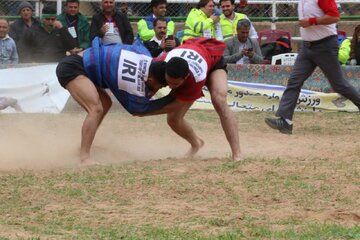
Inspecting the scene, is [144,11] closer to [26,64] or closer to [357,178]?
[26,64]

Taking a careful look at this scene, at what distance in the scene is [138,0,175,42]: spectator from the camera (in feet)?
46.1

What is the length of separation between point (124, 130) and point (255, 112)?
2.70 metres

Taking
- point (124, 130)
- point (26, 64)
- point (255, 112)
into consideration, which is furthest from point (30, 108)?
point (255, 112)

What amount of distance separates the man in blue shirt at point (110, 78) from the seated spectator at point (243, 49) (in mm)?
5544

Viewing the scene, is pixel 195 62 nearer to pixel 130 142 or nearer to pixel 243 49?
pixel 130 142

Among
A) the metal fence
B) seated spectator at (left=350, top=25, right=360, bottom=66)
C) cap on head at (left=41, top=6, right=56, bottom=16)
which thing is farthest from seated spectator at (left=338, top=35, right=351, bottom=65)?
cap on head at (left=41, top=6, right=56, bottom=16)

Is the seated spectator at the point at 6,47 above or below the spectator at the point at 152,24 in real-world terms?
below

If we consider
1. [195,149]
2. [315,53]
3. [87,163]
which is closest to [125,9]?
[315,53]

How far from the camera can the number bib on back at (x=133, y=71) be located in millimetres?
8305

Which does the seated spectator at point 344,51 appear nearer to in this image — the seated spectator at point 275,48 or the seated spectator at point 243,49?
the seated spectator at point 275,48

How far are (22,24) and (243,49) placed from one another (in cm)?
362

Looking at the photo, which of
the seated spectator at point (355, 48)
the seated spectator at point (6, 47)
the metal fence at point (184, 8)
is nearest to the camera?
the seated spectator at point (6, 47)

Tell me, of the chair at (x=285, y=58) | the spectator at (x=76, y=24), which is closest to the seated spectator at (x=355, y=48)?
the chair at (x=285, y=58)

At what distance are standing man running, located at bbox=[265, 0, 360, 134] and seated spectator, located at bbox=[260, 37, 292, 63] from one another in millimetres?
4182
